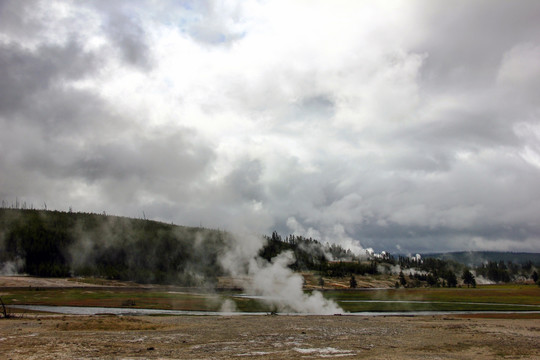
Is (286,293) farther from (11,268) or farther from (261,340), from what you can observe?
(11,268)

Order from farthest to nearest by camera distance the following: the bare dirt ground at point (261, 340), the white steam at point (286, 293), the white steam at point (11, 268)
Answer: the white steam at point (11, 268) → the white steam at point (286, 293) → the bare dirt ground at point (261, 340)

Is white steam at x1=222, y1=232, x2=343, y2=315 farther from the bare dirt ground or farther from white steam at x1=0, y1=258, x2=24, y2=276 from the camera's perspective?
white steam at x1=0, y1=258, x2=24, y2=276

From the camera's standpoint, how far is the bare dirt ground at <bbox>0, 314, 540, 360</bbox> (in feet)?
120

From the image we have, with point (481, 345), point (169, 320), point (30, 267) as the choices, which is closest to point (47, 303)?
point (169, 320)

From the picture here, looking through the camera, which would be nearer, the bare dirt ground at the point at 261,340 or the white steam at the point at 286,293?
the bare dirt ground at the point at 261,340

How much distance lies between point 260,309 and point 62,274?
137216 millimetres

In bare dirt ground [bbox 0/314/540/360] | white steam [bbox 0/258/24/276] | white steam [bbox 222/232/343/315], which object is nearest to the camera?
bare dirt ground [bbox 0/314/540/360]

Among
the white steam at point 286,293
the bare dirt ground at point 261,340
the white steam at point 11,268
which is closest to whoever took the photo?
the bare dirt ground at point 261,340

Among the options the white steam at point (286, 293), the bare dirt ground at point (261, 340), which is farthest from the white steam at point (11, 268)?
the bare dirt ground at point (261, 340)

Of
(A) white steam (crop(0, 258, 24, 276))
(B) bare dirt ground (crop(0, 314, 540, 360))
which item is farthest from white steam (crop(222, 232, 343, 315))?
(A) white steam (crop(0, 258, 24, 276))

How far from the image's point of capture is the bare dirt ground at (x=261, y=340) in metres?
36.6

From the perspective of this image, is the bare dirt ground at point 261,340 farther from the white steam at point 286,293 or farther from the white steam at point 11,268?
the white steam at point 11,268

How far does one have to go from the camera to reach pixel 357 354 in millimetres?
37250

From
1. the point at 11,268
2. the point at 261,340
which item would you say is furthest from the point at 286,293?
the point at 11,268
